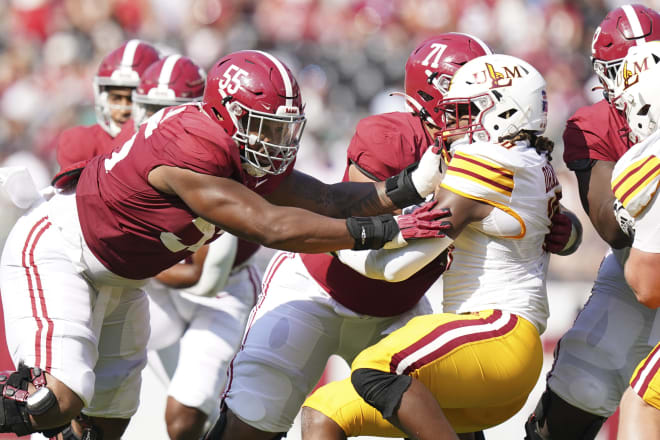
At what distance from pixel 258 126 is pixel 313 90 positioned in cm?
672

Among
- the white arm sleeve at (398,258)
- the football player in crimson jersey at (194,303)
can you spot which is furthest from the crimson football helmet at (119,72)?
the white arm sleeve at (398,258)

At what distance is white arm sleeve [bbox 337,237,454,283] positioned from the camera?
3.14 meters

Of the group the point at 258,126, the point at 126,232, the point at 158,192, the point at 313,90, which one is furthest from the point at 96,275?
the point at 313,90

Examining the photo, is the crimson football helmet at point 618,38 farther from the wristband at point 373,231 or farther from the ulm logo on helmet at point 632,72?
the wristband at point 373,231

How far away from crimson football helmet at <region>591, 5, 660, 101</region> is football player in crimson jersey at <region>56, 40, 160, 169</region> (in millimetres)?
2894

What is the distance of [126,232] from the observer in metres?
3.55

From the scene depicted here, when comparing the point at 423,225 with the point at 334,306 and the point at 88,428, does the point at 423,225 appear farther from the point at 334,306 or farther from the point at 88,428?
the point at 88,428

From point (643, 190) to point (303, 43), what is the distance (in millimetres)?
8041

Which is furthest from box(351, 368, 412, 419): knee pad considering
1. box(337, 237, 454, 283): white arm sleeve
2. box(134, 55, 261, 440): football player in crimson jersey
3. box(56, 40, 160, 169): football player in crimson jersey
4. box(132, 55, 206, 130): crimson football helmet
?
box(56, 40, 160, 169): football player in crimson jersey

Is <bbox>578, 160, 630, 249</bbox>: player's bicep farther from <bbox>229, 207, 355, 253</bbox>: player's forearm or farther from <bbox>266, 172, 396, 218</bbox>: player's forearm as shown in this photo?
<bbox>229, 207, 355, 253</bbox>: player's forearm

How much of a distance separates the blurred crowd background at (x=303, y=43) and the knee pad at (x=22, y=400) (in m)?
6.13

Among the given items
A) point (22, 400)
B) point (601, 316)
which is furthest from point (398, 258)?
point (22, 400)

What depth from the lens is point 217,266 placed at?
5.20 metres

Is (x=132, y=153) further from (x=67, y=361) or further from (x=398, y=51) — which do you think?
(x=398, y=51)
